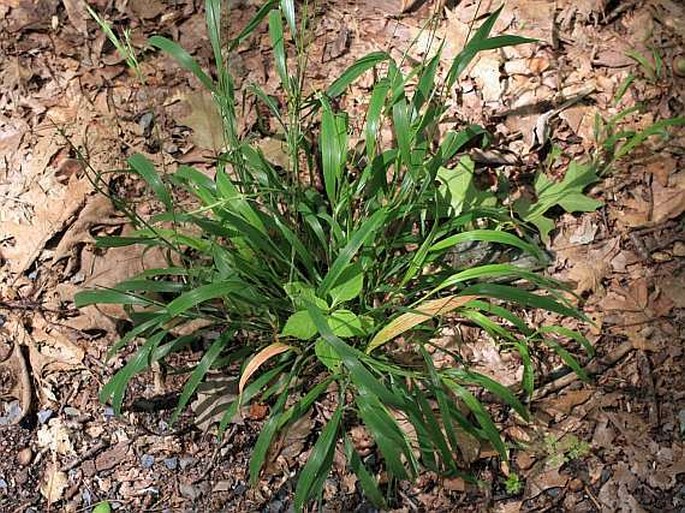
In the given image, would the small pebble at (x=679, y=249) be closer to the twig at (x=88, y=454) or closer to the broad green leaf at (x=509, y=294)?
the broad green leaf at (x=509, y=294)

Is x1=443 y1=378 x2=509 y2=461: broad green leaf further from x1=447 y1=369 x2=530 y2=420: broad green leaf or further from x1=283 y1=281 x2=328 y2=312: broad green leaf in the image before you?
x1=283 y1=281 x2=328 y2=312: broad green leaf

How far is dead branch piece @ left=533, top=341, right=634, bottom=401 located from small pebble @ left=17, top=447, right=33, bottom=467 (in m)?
1.20

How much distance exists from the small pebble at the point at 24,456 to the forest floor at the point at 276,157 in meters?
0.01

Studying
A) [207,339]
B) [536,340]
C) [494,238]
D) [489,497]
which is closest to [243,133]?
[207,339]

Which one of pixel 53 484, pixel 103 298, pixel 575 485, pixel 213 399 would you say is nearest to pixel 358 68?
pixel 103 298

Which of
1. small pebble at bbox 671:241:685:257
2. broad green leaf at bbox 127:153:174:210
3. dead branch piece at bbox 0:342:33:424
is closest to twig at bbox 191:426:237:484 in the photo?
dead branch piece at bbox 0:342:33:424

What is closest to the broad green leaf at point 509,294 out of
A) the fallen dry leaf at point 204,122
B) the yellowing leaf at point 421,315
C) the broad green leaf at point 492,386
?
the yellowing leaf at point 421,315

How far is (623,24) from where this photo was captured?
7.35 ft

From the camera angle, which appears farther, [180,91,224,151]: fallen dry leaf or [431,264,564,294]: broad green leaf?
[180,91,224,151]: fallen dry leaf

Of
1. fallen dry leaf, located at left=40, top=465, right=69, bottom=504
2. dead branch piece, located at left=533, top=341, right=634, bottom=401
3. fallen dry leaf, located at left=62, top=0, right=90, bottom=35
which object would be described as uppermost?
fallen dry leaf, located at left=62, top=0, right=90, bottom=35

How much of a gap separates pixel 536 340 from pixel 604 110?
725mm

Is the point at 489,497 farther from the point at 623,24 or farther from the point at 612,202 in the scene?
the point at 623,24

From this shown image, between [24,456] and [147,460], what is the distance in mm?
288

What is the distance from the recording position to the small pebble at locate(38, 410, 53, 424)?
1811 mm
